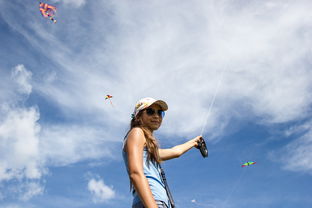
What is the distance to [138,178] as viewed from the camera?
3.80m

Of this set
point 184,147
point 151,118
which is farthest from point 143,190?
point 184,147

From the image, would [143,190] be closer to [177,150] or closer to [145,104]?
[145,104]

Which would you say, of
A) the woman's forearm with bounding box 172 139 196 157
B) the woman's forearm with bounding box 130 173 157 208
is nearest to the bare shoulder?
the woman's forearm with bounding box 130 173 157 208

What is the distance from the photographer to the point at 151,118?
16.5 feet

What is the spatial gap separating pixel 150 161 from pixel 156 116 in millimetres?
829

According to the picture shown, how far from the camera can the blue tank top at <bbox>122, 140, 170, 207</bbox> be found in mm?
4096

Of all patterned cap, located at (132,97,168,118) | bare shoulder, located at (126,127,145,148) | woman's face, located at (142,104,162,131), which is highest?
patterned cap, located at (132,97,168,118)

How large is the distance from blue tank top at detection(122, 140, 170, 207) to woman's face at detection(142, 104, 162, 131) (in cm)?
58

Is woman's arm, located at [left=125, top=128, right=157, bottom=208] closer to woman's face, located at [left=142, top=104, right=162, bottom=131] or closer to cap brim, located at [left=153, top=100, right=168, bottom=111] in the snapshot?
woman's face, located at [left=142, top=104, right=162, bottom=131]

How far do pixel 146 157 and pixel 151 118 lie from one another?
78 centimetres

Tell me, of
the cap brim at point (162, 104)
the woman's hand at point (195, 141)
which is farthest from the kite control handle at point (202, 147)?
the cap brim at point (162, 104)

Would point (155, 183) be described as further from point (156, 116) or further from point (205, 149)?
point (205, 149)

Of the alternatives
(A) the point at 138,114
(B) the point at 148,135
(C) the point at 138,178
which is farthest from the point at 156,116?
(C) the point at 138,178

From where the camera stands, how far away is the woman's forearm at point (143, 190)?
142 inches
